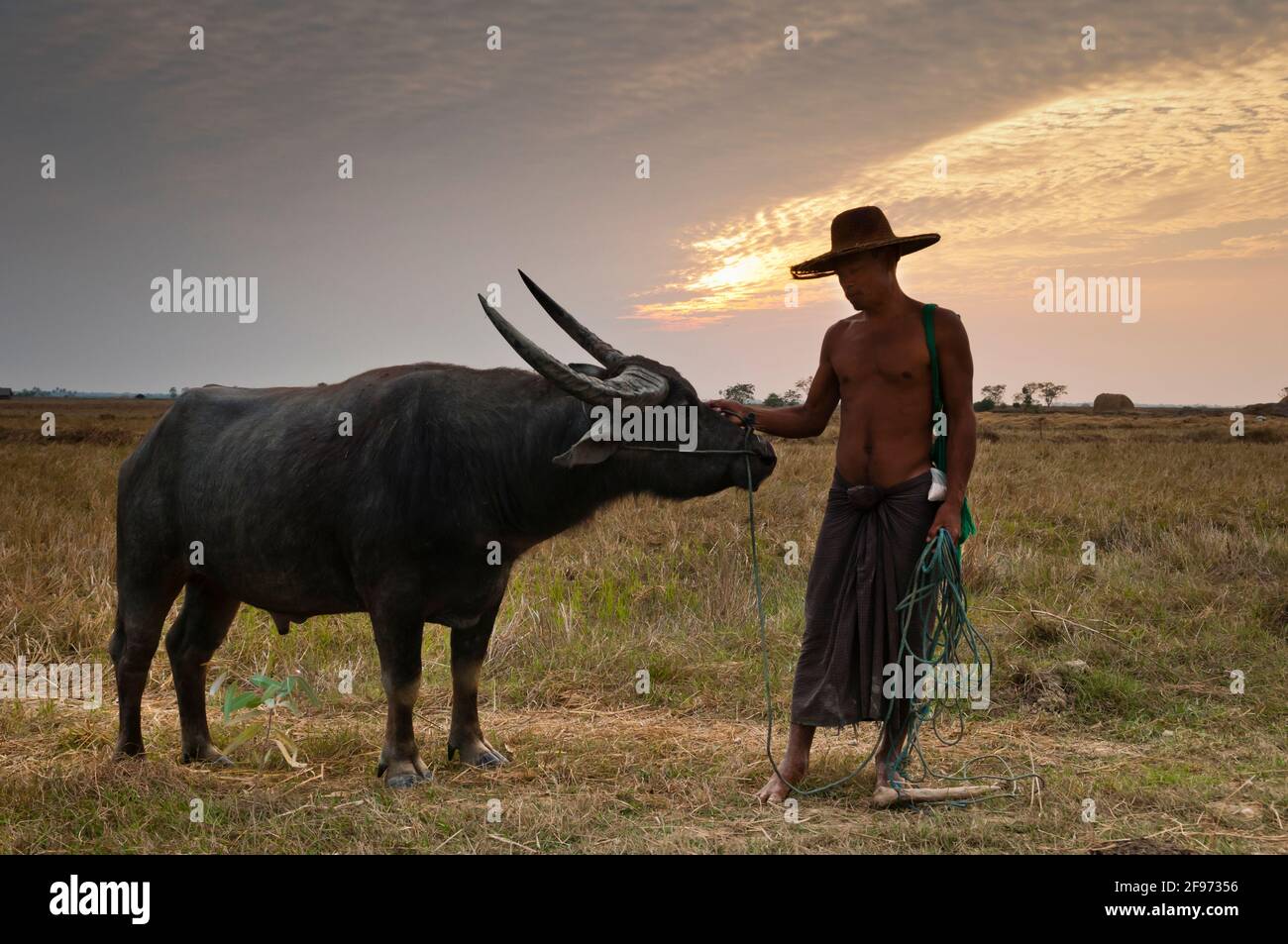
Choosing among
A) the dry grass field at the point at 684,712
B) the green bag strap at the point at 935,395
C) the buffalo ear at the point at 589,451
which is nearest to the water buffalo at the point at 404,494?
the buffalo ear at the point at 589,451

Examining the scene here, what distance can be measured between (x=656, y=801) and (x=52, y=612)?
5.05 m

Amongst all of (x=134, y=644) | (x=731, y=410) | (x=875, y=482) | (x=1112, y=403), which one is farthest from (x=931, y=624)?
(x=1112, y=403)

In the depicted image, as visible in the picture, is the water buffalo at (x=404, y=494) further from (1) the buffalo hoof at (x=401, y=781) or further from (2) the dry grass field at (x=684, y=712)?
(2) the dry grass field at (x=684, y=712)

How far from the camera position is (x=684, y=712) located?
577 cm

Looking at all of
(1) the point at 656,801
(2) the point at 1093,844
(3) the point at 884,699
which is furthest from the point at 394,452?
(2) the point at 1093,844

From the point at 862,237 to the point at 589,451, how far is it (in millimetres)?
1419

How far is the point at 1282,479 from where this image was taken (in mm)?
13453

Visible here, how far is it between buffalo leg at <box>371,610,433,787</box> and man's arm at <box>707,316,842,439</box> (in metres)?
1.67

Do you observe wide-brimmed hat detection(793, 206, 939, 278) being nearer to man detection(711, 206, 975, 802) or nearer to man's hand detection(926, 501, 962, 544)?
man detection(711, 206, 975, 802)

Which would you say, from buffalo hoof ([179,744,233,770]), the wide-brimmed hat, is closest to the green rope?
the wide-brimmed hat

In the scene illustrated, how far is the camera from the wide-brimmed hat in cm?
417

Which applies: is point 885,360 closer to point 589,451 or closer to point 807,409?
point 807,409

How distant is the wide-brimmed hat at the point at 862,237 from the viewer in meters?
4.17

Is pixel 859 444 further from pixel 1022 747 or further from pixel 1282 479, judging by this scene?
pixel 1282 479
